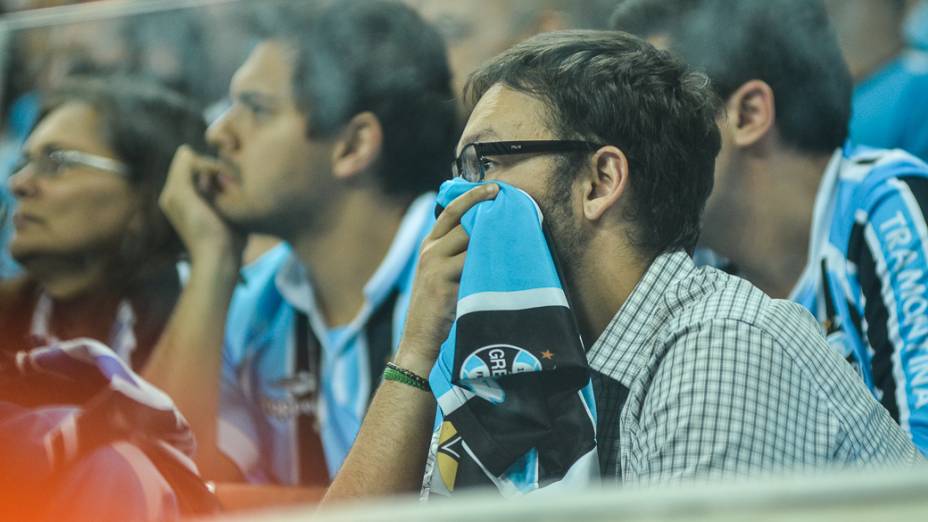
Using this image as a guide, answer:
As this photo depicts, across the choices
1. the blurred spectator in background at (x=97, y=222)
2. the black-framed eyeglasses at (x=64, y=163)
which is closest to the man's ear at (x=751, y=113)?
the blurred spectator in background at (x=97, y=222)

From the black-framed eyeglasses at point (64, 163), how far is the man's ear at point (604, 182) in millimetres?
1345

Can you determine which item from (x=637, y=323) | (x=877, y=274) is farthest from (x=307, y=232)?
(x=877, y=274)

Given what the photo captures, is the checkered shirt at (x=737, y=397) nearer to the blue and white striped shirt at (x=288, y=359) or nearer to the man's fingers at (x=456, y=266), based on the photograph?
the man's fingers at (x=456, y=266)

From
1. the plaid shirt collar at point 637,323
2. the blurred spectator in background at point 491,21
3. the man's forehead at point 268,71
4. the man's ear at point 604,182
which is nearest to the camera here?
the plaid shirt collar at point 637,323

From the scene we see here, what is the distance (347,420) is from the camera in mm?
2381

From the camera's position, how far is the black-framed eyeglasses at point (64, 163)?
2709mm

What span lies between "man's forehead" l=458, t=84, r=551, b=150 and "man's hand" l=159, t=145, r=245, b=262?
2.70 feet

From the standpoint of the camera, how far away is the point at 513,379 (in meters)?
1.72

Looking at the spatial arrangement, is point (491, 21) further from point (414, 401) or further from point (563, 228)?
point (414, 401)

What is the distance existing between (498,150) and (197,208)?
3.24 ft

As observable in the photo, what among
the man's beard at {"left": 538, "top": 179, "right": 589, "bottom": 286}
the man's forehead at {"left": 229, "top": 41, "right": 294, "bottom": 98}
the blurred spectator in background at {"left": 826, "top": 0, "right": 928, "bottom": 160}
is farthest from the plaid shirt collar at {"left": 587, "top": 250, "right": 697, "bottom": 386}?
the man's forehead at {"left": 229, "top": 41, "right": 294, "bottom": 98}

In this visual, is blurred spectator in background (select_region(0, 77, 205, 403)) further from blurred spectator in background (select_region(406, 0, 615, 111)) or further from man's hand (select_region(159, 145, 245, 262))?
blurred spectator in background (select_region(406, 0, 615, 111))

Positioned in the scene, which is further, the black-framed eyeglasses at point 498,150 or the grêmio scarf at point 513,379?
the black-framed eyeglasses at point 498,150

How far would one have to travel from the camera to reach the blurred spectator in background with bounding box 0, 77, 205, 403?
2.64m
